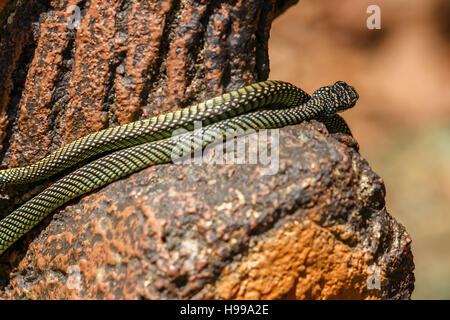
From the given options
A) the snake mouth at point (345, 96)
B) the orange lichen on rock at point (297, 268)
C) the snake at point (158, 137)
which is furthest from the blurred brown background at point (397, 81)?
the orange lichen on rock at point (297, 268)

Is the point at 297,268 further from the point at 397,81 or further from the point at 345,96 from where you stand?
the point at 397,81

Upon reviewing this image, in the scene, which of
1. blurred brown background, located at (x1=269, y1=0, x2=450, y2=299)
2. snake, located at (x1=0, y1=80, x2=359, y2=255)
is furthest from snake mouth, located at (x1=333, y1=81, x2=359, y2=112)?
blurred brown background, located at (x1=269, y1=0, x2=450, y2=299)

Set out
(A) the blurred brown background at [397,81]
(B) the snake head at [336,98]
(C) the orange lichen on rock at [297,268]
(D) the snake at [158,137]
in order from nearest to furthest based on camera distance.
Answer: (C) the orange lichen on rock at [297,268]
(D) the snake at [158,137]
(B) the snake head at [336,98]
(A) the blurred brown background at [397,81]

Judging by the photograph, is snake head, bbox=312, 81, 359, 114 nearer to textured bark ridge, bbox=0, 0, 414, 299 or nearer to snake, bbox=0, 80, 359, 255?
snake, bbox=0, 80, 359, 255

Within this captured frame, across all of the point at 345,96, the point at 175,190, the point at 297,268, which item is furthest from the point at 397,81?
the point at 175,190

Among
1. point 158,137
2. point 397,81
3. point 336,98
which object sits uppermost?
point 397,81

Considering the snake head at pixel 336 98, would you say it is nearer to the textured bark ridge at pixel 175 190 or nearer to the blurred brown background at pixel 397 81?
the textured bark ridge at pixel 175 190
